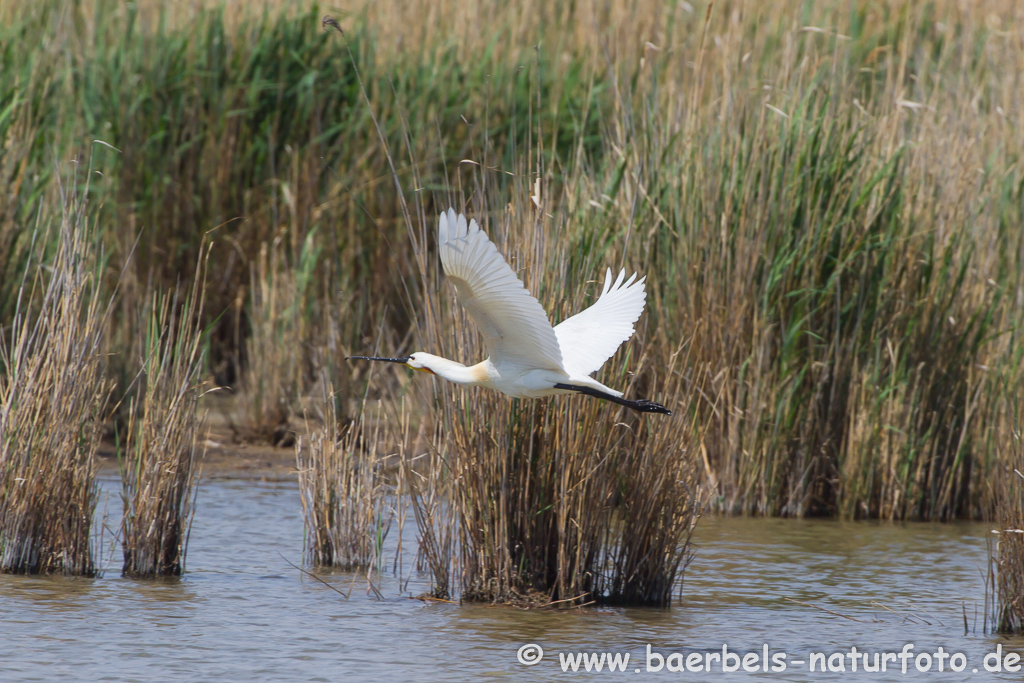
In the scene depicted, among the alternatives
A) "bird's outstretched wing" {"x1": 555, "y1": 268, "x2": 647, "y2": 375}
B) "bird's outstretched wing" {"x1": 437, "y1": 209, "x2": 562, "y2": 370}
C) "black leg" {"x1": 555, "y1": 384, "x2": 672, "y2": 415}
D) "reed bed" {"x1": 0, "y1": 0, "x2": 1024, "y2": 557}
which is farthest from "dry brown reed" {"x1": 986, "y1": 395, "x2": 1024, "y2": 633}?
"bird's outstretched wing" {"x1": 437, "y1": 209, "x2": 562, "y2": 370}

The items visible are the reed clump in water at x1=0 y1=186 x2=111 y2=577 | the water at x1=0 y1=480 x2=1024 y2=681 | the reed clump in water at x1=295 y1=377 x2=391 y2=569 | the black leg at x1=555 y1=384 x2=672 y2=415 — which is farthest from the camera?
the reed clump in water at x1=295 y1=377 x2=391 y2=569

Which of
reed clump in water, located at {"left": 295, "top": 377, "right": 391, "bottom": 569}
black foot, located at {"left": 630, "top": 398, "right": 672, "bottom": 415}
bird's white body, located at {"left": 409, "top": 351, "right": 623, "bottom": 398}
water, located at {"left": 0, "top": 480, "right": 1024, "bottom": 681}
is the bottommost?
water, located at {"left": 0, "top": 480, "right": 1024, "bottom": 681}

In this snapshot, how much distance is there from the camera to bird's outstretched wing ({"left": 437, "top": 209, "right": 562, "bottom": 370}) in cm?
412

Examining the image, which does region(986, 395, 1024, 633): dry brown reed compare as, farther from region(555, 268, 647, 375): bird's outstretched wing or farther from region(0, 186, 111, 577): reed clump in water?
region(0, 186, 111, 577): reed clump in water

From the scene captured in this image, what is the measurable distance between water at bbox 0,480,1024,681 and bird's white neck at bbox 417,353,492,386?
919 mm

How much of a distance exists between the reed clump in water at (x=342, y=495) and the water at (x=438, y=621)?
0.50ft

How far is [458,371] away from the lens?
15.6 ft

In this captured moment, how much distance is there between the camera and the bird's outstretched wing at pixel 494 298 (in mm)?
4117

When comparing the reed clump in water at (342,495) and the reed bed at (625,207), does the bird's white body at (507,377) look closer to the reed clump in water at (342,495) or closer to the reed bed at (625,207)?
the reed bed at (625,207)

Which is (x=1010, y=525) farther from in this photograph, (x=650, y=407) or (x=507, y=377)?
(x=507, y=377)

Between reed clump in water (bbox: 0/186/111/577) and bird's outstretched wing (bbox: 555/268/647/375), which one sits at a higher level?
bird's outstretched wing (bbox: 555/268/647/375)

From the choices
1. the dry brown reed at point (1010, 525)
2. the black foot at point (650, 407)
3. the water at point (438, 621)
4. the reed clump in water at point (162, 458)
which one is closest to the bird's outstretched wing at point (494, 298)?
the black foot at point (650, 407)

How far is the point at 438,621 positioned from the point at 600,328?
1.24 metres

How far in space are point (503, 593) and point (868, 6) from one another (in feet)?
26.2
